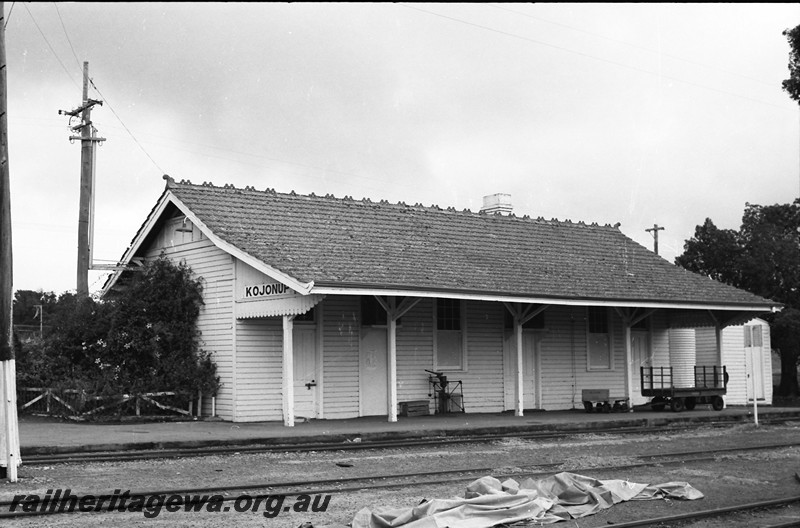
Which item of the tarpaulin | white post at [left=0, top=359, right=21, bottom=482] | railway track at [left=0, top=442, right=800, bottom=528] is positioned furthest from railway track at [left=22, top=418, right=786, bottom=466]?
the tarpaulin

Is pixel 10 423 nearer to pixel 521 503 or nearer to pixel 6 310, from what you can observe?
pixel 6 310

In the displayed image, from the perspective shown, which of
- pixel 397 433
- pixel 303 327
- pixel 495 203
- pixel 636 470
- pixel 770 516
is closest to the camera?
pixel 770 516

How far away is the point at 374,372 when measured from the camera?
2217 cm

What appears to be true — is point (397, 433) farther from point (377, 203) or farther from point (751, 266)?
point (751, 266)

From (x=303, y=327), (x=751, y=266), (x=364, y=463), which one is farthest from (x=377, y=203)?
(x=751, y=266)

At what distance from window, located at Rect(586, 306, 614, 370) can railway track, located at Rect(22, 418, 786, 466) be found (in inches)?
188

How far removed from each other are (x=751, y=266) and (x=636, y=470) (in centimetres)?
2962

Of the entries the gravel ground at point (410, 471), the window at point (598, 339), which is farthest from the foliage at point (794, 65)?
the window at point (598, 339)

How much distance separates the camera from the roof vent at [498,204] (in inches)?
1154

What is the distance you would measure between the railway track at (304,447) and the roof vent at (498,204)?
9.55 meters

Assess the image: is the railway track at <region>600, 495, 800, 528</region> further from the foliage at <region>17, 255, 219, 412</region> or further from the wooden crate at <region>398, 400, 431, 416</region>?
the foliage at <region>17, 255, 219, 412</region>

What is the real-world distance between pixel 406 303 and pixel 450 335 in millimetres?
2807

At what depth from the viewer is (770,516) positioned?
10398 mm

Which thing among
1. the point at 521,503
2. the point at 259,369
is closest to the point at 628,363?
the point at 259,369
